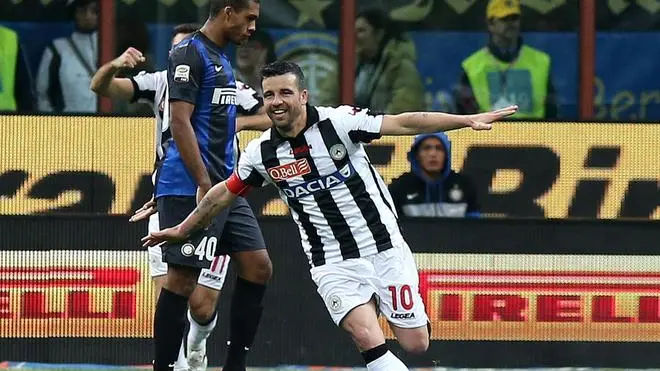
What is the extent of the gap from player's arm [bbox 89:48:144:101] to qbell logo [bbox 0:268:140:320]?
1.60 m

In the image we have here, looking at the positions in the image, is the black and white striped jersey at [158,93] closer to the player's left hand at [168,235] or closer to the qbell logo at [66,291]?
the player's left hand at [168,235]

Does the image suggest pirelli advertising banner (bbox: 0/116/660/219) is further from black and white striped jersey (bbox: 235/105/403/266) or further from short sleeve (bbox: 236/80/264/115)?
black and white striped jersey (bbox: 235/105/403/266)

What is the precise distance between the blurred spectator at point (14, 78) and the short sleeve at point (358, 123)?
11.1 ft

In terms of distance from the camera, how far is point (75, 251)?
10.3m

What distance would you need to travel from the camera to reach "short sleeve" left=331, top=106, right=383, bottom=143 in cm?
769

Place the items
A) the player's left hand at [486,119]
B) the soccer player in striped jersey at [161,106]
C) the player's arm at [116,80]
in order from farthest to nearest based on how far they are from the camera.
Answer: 1. the soccer player in striped jersey at [161,106]
2. the player's arm at [116,80]
3. the player's left hand at [486,119]

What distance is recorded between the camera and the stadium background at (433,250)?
10258 mm

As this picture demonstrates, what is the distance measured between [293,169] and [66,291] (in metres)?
3.01

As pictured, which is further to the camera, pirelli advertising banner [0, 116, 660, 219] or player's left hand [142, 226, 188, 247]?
pirelli advertising banner [0, 116, 660, 219]

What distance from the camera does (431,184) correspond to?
10.4 metres

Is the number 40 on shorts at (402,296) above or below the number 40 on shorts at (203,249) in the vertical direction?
below

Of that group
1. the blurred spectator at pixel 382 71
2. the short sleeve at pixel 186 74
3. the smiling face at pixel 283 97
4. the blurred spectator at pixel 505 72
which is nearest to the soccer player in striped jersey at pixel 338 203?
the smiling face at pixel 283 97

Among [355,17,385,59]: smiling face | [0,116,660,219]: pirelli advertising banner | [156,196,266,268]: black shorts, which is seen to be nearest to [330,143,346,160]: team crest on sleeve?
[156,196,266,268]: black shorts

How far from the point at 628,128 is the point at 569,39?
783 mm
